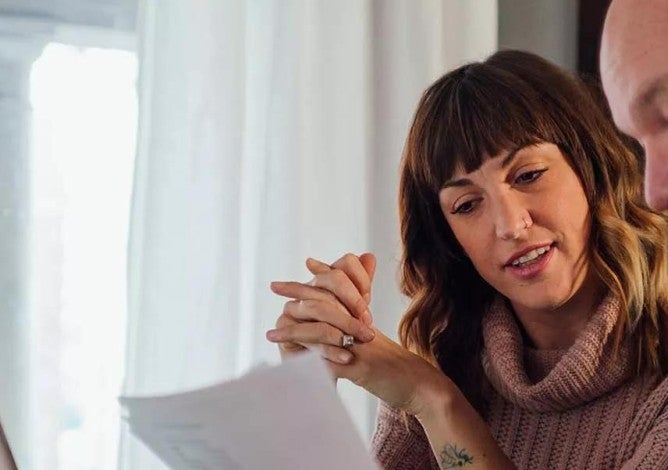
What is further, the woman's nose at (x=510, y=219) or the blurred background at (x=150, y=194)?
the blurred background at (x=150, y=194)

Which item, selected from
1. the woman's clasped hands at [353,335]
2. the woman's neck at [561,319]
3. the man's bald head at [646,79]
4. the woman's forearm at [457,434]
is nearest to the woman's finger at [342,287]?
the woman's clasped hands at [353,335]

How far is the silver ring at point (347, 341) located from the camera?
3.71 feet

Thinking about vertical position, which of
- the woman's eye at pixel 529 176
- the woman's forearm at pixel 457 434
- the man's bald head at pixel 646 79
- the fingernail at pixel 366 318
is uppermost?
the man's bald head at pixel 646 79

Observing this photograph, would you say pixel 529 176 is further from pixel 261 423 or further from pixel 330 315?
pixel 261 423

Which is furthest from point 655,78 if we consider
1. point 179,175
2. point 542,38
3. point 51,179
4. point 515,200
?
point 542,38

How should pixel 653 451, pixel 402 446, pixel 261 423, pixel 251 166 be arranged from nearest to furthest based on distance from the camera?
pixel 261 423, pixel 653 451, pixel 402 446, pixel 251 166

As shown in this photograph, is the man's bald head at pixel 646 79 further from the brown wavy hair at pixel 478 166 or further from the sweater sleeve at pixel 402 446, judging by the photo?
the sweater sleeve at pixel 402 446

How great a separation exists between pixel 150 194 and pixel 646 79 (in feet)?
2.28

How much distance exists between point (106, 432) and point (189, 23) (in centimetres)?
57

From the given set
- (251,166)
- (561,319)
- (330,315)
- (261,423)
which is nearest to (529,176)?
(561,319)

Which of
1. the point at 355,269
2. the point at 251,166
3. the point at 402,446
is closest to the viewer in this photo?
the point at 355,269

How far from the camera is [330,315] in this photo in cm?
111

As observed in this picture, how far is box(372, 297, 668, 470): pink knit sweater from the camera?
1.10m

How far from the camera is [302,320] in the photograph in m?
1.13
